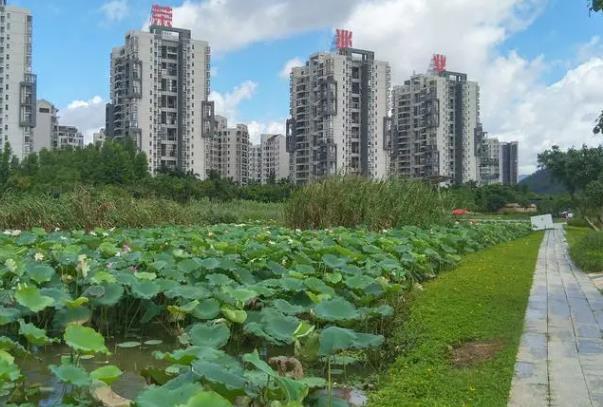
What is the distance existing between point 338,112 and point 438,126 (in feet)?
38.5

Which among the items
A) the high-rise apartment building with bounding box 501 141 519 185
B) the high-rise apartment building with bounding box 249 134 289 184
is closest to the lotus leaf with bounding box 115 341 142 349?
the high-rise apartment building with bounding box 249 134 289 184

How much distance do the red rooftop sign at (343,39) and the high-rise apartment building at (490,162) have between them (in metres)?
20.1

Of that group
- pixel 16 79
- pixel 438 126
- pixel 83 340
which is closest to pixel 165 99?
pixel 16 79

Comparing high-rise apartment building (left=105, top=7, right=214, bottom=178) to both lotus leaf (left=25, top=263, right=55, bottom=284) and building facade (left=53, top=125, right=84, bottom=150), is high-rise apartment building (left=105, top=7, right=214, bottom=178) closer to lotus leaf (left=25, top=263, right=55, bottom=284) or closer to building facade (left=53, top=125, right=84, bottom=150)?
building facade (left=53, top=125, right=84, bottom=150)

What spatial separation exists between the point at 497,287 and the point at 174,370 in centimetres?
387

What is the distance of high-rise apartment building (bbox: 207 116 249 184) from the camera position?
2808 inches

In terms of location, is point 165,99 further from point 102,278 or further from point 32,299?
point 32,299

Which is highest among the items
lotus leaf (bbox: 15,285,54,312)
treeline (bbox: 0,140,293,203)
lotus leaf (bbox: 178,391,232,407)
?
treeline (bbox: 0,140,293,203)

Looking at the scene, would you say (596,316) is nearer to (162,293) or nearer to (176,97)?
(162,293)

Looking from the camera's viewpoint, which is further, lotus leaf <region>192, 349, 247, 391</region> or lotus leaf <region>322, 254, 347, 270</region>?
lotus leaf <region>322, 254, 347, 270</region>

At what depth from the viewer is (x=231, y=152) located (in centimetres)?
7188

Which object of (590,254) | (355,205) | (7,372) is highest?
(355,205)

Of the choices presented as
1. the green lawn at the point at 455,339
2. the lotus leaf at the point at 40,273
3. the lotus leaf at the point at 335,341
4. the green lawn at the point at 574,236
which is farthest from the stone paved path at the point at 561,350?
the green lawn at the point at 574,236

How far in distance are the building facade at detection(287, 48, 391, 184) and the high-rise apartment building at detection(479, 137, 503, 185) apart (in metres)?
14.1
